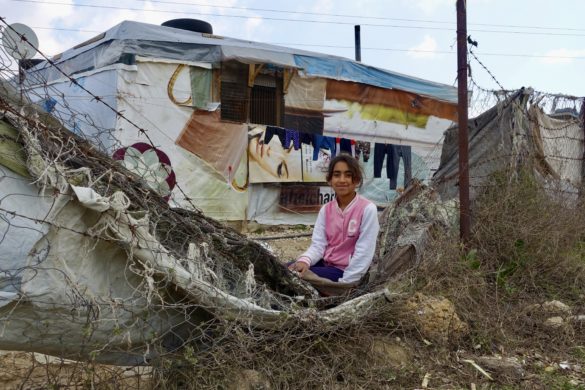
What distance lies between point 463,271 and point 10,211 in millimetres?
3015

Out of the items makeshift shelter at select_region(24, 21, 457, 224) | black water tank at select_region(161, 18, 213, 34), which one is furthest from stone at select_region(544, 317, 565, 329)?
black water tank at select_region(161, 18, 213, 34)

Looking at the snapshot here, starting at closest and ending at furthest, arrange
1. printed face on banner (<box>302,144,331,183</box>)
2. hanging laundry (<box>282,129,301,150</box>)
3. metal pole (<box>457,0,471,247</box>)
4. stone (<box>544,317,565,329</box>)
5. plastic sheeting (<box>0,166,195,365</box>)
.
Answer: plastic sheeting (<box>0,166,195,365</box>) → stone (<box>544,317,565,329</box>) → metal pole (<box>457,0,471,247</box>) → hanging laundry (<box>282,129,301,150</box>) → printed face on banner (<box>302,144,331,183</box>)

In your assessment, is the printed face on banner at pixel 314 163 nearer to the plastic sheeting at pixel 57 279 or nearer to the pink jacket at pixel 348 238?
the pink jacket at pixel 348 238

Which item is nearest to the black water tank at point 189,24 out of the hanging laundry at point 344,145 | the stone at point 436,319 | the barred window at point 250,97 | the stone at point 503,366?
the barred window at point 250,97

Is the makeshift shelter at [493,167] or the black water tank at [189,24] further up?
the black water tank at [189,24]

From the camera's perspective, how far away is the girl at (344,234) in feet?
10.2

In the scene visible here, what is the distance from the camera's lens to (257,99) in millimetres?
8719

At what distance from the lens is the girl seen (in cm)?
310

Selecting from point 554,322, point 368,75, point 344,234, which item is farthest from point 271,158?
point 554,322

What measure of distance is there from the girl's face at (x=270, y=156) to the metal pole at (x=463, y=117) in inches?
178

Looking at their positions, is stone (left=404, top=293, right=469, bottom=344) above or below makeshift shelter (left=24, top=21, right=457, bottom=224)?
below

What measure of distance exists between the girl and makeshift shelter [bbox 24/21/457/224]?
3828 mm

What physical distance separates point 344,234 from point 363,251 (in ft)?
0.74

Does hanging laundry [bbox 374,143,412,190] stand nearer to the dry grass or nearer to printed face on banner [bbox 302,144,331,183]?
printed face on banner [bbox 302,144,331,183]
